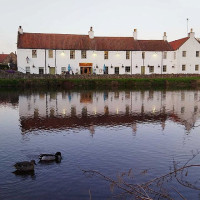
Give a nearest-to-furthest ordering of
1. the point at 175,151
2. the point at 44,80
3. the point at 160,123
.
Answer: the point at 175,151, the point at 160,123, the point at 44,80

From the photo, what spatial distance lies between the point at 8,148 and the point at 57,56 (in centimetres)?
4586

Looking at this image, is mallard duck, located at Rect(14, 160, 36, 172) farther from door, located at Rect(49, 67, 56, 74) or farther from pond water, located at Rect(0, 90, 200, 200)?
door, located at Rect(49, 67, 56, 74)

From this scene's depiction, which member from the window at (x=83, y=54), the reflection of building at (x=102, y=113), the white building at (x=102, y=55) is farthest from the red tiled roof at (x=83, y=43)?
the reflection of building at (x=102, y=113)

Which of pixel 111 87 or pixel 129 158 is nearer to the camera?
pixel 129 158

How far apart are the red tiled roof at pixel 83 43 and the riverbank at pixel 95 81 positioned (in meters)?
8.22

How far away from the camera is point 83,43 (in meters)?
62.2

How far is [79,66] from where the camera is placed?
201 ft

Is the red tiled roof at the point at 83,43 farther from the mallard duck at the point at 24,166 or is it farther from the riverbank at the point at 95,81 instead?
the mallard duck at the point at 24,166

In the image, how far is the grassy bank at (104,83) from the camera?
5225 centimetres

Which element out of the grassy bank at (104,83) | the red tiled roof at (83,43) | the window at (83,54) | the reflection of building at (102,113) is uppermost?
the red tiled roof at (83,43)

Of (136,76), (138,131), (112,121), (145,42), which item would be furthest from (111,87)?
(138,131)

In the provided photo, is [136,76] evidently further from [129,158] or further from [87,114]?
[129,158]

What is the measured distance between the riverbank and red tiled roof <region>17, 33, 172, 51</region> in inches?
324

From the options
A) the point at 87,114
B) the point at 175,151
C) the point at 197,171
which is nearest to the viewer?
the point at 197,171
